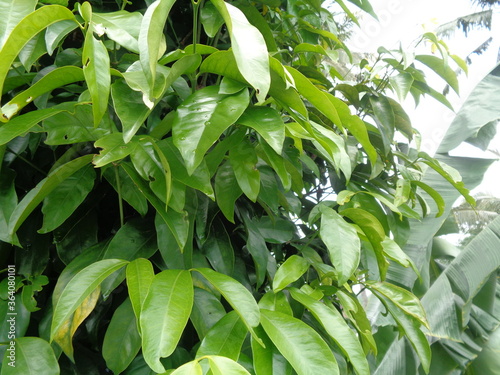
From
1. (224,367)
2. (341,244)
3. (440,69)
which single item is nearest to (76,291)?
(224,367)

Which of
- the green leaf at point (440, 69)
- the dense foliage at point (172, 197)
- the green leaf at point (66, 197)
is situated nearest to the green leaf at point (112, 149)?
the dense foliage at point (172, 197)

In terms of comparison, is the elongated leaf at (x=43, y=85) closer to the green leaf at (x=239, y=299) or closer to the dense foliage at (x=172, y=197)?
the dense foliage at (x=172, y=197)

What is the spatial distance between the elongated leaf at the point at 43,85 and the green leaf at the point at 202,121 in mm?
129

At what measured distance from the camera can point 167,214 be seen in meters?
0.48

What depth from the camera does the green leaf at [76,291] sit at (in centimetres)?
40

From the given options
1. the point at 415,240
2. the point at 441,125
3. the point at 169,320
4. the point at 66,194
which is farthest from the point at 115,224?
the point at 441,125

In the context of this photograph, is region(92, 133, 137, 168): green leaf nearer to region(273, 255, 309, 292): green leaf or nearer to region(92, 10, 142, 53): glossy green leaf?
region(92, 10, 142, 53): glossy green leaf

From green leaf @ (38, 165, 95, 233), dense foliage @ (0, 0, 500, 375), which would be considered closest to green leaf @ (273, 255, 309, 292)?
dense foliage @ (0, 0, 500, 375)

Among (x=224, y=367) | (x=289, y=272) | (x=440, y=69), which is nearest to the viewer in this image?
(x=224, y=367)

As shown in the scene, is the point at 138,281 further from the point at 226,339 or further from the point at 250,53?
the point at 250,53

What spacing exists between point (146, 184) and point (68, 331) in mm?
173

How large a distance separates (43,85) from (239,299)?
0.28 m

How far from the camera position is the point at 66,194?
529 millimetres

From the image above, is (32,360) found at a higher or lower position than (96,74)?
lower
